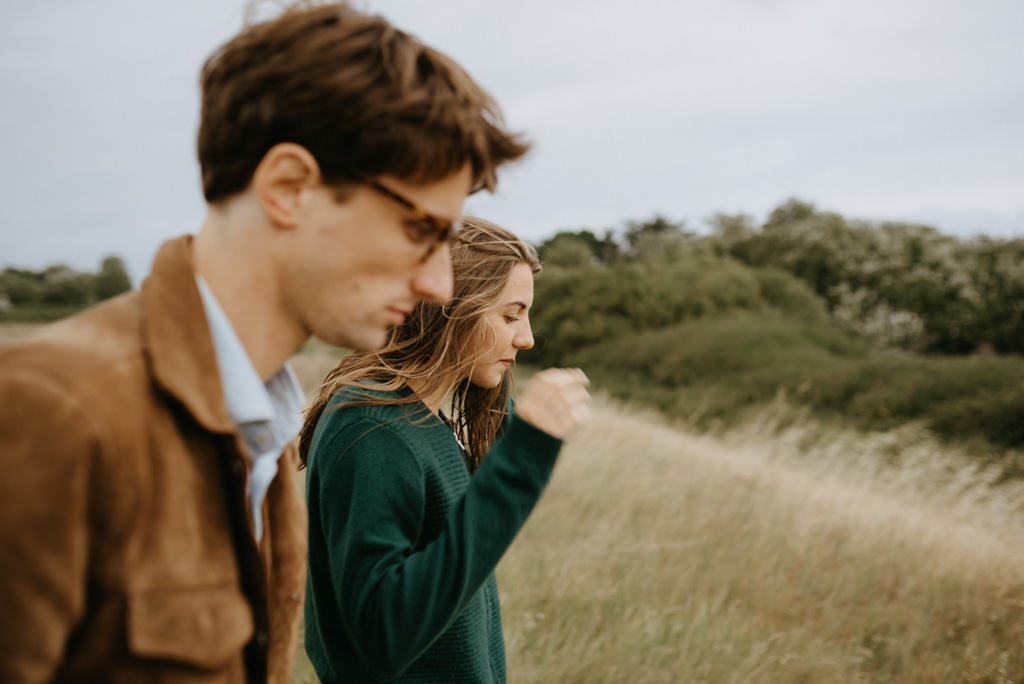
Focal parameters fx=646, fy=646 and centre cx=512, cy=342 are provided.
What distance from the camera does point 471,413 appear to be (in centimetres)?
220

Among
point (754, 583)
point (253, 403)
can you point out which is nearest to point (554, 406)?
point (253, 403)

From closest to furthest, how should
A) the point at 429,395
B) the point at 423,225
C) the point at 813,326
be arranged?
the point at 423,225
the point at 429,395
the point at 813,326

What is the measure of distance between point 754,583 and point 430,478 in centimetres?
379

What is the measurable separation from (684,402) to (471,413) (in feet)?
63.6

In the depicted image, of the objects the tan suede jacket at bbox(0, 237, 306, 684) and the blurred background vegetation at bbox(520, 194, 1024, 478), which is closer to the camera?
the tan suede jacket at bbox(0, 237, 306, 684)

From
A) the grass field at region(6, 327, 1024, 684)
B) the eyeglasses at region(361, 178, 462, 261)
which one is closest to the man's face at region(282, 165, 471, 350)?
the eyeglasses at region(361, 178, 462, 261)

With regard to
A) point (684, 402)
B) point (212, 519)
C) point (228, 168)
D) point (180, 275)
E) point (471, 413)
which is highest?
point (228, 168)

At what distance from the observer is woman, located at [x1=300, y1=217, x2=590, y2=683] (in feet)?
3.96

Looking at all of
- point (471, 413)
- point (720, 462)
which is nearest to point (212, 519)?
point (471, 413)

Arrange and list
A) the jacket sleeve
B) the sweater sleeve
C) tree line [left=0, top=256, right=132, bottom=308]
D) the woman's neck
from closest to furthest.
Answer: the jacket sleeve
the sweater sleeve
the woman's neck
tree line [left=0, top=256, right=132, bottom=308]

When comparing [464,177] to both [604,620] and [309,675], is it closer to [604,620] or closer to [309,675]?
[309,675]

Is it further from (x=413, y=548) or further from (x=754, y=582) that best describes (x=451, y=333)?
(x=754, y=582)

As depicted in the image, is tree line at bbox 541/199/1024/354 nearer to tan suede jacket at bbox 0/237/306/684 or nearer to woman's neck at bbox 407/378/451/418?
woman's neck at bbox 407/378/451/418

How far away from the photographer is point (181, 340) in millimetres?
917
